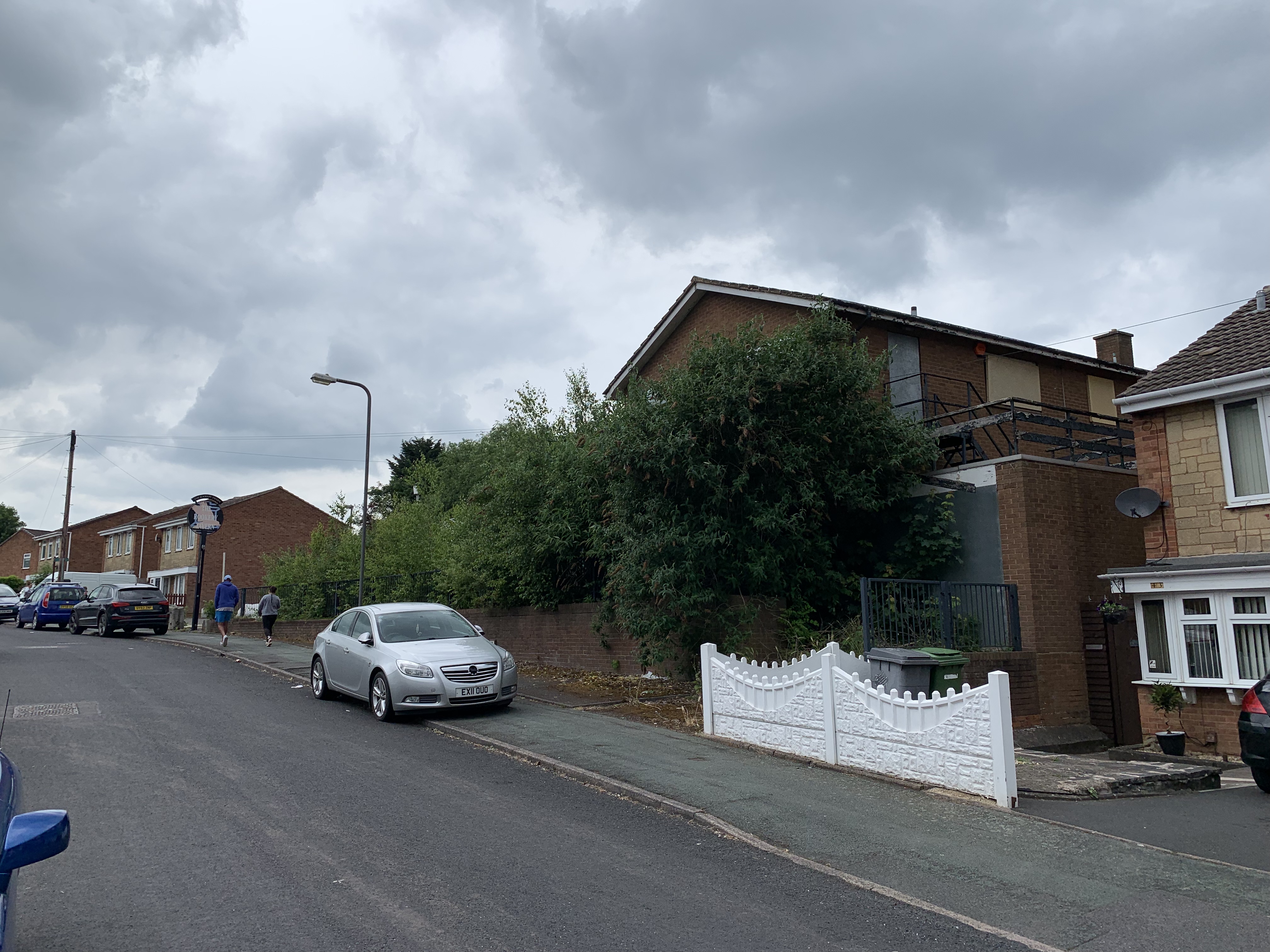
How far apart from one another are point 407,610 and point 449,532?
842 cm

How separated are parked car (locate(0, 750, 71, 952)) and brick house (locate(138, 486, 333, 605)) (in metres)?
48.1

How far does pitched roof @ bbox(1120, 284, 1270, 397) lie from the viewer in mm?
12562

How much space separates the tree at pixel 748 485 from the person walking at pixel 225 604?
13.3 m

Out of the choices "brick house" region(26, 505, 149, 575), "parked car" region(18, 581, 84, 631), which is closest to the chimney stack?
"parked car" region(18, 581, 84, 631)

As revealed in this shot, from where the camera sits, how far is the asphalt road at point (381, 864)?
4891 mm

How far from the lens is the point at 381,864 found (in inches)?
236

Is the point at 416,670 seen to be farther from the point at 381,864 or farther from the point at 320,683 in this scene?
the point at 381,864

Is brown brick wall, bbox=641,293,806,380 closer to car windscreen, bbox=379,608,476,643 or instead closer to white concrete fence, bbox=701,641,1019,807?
car windscreen, bbox=379,608,476,643

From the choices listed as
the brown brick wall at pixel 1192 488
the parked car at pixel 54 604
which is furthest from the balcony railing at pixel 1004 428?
the parked car at pixel 54 604

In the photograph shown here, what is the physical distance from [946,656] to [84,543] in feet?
236

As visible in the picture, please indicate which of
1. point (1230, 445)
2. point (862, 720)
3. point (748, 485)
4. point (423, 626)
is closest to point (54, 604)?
point (423, 626)

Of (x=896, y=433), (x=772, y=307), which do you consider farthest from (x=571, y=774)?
(x=772, y=307)

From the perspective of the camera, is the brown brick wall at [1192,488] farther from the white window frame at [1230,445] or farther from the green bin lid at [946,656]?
the green bin lid at [946,656]

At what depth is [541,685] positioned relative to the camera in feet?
51.3
